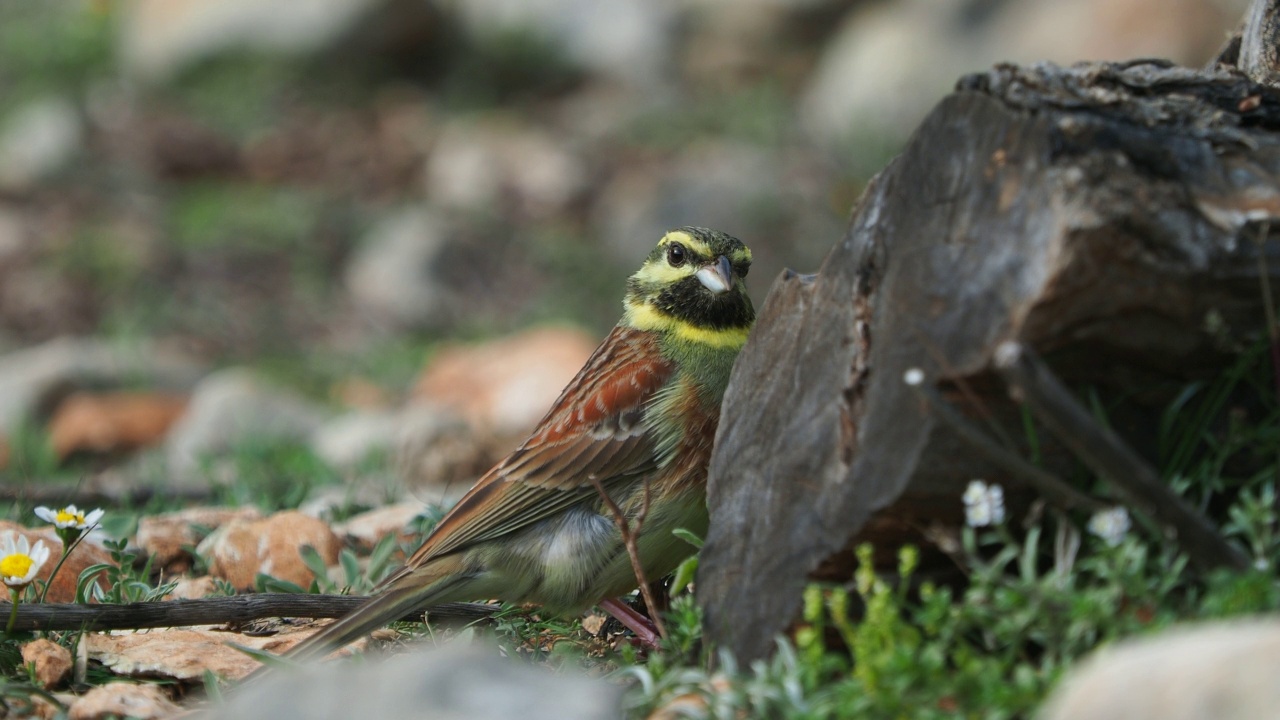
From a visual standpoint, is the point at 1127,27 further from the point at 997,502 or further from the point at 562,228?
the point at 997,502

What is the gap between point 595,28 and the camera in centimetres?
1555

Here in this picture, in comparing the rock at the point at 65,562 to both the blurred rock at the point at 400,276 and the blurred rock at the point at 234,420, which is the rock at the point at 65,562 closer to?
the blurred rock at the point at 234,420

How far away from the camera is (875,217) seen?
294cm

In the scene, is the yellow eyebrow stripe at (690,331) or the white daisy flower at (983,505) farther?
the yellow eyebrow stripe at (690,331)

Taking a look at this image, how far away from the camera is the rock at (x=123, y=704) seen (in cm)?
315

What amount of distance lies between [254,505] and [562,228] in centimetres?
733

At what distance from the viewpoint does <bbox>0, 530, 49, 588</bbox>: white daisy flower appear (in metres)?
3.59

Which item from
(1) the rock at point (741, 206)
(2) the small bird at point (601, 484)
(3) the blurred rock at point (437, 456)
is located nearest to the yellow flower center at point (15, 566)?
(2) the small bird at point (601, 484)

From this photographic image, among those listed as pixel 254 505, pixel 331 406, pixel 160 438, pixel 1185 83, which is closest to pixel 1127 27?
pixel 331 406

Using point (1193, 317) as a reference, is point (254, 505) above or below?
below

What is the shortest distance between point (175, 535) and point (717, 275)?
6.77 ft

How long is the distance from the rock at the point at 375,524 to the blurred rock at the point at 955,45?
25.7 ft

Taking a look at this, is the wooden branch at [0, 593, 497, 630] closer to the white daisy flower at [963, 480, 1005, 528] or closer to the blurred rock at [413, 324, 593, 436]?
the white daisy flower at [963, 480, 1005, 528]

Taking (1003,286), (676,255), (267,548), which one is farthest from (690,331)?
(1003,286)
